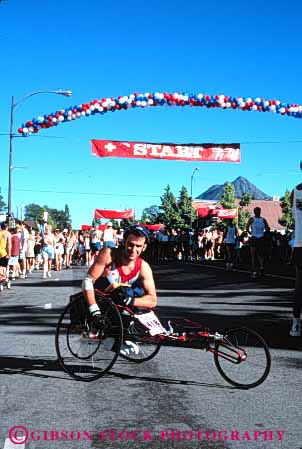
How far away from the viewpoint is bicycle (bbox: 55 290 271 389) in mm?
4453

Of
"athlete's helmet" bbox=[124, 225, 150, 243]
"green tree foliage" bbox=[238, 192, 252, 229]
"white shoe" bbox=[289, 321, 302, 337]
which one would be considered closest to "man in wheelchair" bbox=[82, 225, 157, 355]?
"athlete's helmet" bbox=[124, 225, 150, 243]

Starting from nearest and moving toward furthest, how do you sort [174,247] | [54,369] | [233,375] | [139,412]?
[139,412] → [233,375] → [54,369] → [174,247]

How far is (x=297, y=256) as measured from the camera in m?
6.39

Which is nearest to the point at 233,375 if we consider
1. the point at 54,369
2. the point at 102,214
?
the point at 54,369

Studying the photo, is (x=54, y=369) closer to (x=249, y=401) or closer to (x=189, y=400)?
(x=189, y=400)

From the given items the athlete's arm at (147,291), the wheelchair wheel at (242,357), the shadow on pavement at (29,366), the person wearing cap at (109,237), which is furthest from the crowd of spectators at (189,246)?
the wheelchair wheel at (242,357)

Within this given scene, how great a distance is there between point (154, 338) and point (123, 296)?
0.45 m

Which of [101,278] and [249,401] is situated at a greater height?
[101,278]

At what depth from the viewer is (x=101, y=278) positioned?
4785mm

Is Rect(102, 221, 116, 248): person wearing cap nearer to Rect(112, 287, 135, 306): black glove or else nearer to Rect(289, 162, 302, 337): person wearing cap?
Rect(289, 162, 302, 337): person wearing cap

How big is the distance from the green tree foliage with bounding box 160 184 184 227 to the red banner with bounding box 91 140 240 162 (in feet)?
212

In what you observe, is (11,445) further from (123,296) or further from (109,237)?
(109,237)

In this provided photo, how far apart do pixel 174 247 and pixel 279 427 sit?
2720cm

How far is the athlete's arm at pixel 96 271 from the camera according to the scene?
455 cm
